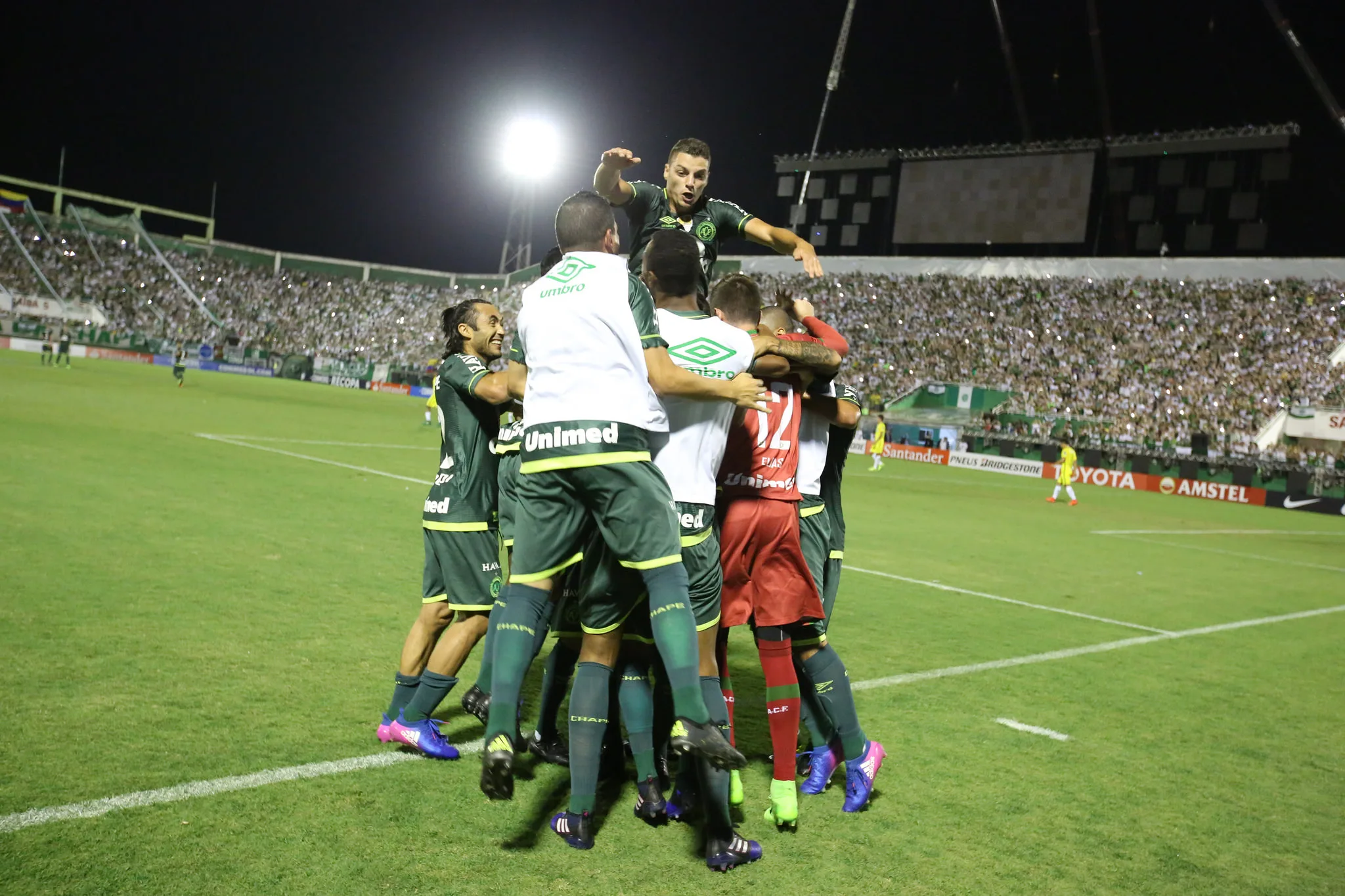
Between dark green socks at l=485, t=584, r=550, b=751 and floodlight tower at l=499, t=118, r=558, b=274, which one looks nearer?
dark green socks at l=485, t=584, r=550, b=751

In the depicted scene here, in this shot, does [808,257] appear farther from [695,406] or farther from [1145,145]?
[1145,145]

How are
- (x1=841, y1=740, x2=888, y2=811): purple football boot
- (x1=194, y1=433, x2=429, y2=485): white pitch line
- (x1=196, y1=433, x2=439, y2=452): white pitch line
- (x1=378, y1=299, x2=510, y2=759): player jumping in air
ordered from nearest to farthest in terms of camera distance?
1. (x1=841, y1=740, x2=888, y2=811): purple football boot
2. (x1=378, y1=299, x2=510, y2=759): player jumping in air
3. (x1=194, y1=433, x2=429, y2=485): white pitch line
4. (x1=196, y1=433, x2=439, y2=452): white pitch line

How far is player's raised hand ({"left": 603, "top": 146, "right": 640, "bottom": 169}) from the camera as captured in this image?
190 inches

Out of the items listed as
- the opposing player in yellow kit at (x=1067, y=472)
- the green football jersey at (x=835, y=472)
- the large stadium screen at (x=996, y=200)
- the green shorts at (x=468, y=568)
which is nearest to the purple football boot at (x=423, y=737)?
the green shorts at (x=468, y=568)

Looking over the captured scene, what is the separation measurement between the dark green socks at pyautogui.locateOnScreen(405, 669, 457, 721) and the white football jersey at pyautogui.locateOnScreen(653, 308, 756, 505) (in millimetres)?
1694

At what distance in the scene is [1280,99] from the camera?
44.4 m

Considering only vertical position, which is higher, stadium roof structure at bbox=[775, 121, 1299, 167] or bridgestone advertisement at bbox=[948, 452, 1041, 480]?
stadium roof structure at bbox=[775, 121, 1299, 167]

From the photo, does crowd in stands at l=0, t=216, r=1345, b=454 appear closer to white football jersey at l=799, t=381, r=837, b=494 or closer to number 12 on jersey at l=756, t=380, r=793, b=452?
white football jersey at l=799, t=381, r=837, b=494

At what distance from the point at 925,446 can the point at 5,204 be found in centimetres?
6811

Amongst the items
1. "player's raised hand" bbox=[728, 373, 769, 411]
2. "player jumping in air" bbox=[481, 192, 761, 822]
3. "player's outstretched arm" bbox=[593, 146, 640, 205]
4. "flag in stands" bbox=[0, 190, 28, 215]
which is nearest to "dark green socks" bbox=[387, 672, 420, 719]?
"player jumping in air" bbox=[481, 192, 761, 822]

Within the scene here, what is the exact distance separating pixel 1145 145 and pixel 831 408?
48363 mm

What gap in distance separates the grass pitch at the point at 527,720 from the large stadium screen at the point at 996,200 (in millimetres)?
36117

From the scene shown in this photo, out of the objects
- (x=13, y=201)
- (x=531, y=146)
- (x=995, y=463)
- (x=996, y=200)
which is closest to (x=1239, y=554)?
(x=995, y=463)

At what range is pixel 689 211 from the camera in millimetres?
5566
